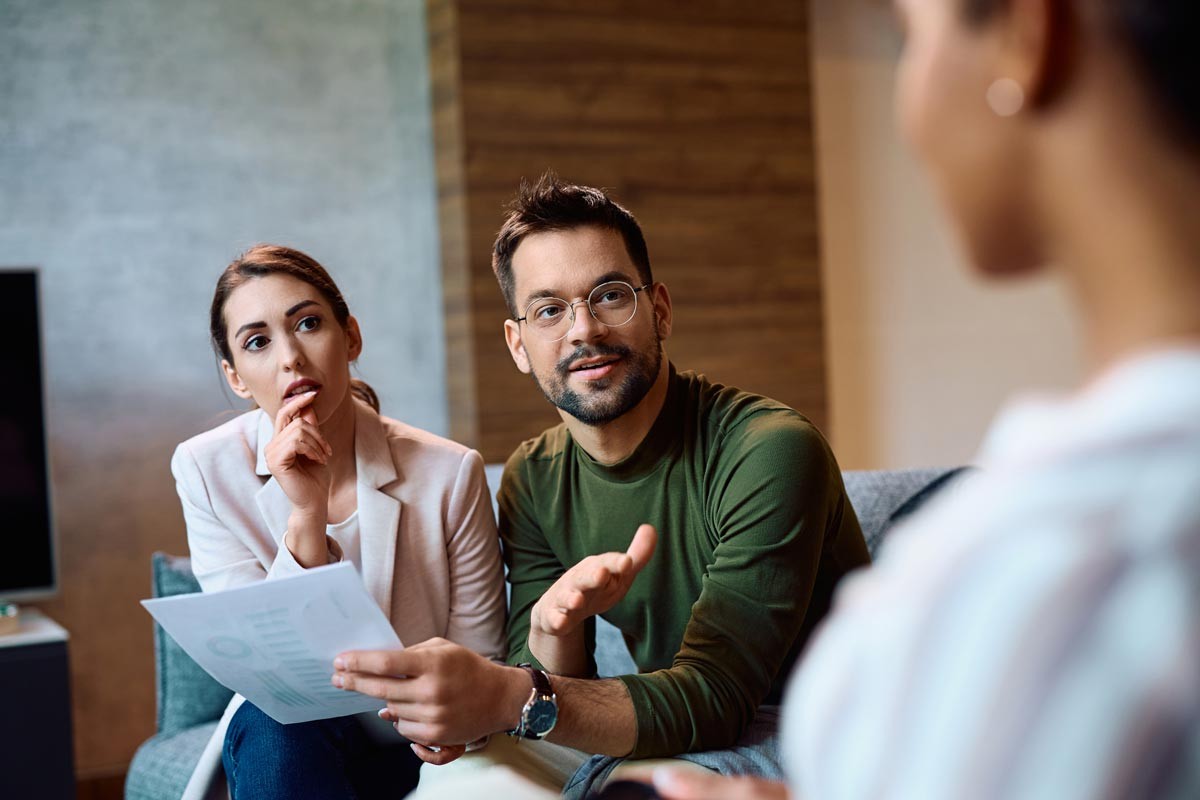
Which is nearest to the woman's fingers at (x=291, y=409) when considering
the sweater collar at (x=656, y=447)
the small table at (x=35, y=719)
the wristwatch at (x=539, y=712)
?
the sweater collar at (x=656, y=447)

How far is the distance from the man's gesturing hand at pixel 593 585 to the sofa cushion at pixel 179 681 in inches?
45.4

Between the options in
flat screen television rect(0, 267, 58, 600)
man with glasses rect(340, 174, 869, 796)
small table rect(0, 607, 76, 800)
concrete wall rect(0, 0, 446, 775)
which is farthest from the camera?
concrete wall rect(0, 0, 446, 775)

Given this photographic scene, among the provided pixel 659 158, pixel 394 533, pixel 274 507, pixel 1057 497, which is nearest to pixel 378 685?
pixel 394 533

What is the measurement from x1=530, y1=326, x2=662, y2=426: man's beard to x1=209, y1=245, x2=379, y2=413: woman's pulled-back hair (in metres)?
0.34

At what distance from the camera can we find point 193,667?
2.29 metres

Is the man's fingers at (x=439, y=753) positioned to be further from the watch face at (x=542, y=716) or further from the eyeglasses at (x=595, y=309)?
the eyeglasses at (x=595, y=309)

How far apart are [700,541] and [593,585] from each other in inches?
16.3

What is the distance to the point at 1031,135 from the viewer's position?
52 cm

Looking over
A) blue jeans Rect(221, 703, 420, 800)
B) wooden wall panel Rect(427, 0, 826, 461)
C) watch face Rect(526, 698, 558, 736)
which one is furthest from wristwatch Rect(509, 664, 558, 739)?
wooden wall panel Rect(427, 0, 826, 461)

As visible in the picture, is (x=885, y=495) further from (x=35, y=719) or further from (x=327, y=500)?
(x=35, y=719)

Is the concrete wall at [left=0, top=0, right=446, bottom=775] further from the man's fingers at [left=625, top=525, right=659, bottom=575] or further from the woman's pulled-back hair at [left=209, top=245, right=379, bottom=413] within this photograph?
the man's fingers at [left=625, top=525, right=659, bottom=575]

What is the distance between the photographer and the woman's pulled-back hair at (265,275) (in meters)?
1.77

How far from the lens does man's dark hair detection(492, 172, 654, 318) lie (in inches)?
69.6

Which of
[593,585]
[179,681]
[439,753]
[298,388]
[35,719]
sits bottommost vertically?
[35,719]
